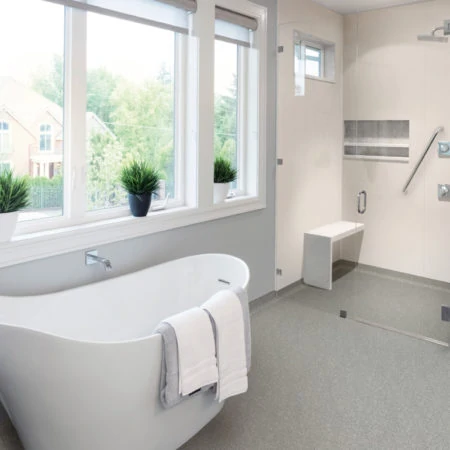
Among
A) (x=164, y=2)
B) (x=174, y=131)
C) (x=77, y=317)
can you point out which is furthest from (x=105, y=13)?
(x=77, y=317)

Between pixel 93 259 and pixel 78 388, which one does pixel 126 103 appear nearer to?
pixel 93 259

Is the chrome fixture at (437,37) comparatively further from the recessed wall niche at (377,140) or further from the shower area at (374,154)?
the recessed wall niche at (377,140)

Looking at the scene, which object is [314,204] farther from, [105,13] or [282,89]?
[105,13]

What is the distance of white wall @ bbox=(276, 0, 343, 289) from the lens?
368 cm

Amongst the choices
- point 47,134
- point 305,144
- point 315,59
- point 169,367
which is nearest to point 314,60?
point 315,59

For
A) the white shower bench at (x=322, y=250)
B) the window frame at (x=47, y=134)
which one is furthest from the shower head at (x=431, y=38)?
the window frame at (x=47, y=134)

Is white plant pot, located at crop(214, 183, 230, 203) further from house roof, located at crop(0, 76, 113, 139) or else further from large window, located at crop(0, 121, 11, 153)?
large window, located at crop(0, 121, 11, 153)

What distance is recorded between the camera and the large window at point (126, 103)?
272cm

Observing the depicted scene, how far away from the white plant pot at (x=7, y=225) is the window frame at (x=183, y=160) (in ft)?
0.14

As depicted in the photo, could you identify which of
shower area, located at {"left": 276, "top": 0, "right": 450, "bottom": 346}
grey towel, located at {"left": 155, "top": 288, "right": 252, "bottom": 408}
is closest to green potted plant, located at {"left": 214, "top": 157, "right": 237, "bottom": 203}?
shower area, located at {"left": 276, "top": 0, "right": 450, "bottom": 346}

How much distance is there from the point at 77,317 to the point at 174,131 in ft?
4.82

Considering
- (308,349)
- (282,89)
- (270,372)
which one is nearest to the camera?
(270,372)

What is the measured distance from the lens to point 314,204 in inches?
152

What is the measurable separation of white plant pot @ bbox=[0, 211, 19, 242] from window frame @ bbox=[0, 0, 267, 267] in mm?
41
